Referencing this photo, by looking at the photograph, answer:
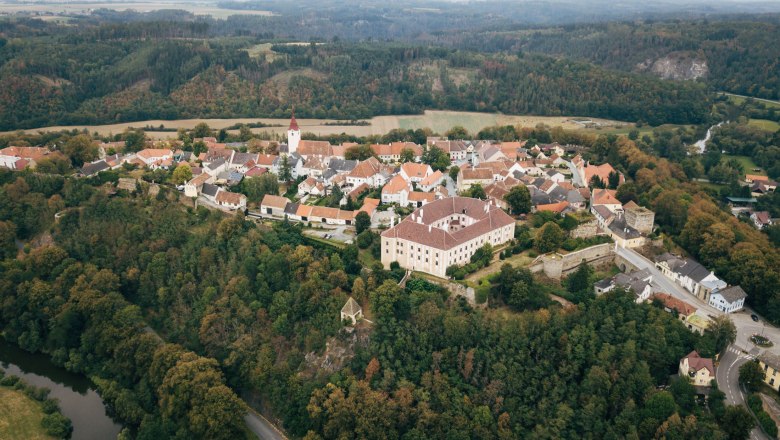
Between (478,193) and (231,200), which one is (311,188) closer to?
(231,200)

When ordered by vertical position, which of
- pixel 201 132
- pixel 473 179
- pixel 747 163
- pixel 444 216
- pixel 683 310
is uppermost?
pixel 444 216

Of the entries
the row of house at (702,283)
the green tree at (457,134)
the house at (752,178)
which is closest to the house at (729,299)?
the row of house at (702,283)

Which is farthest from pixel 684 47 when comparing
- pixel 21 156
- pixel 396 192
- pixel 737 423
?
pixel 21 156

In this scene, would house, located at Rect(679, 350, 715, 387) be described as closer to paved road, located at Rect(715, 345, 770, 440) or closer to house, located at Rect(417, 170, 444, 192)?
paved road, located at Rect(715, 345, 770, 440)

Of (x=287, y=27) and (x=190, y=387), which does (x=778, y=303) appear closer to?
(x=190, y=387)

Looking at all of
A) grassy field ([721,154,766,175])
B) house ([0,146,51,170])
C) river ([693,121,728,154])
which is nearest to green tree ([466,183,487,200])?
grassy field ([721,154,766,175])

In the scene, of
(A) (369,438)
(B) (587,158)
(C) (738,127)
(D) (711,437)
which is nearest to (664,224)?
(B) (587,158)
